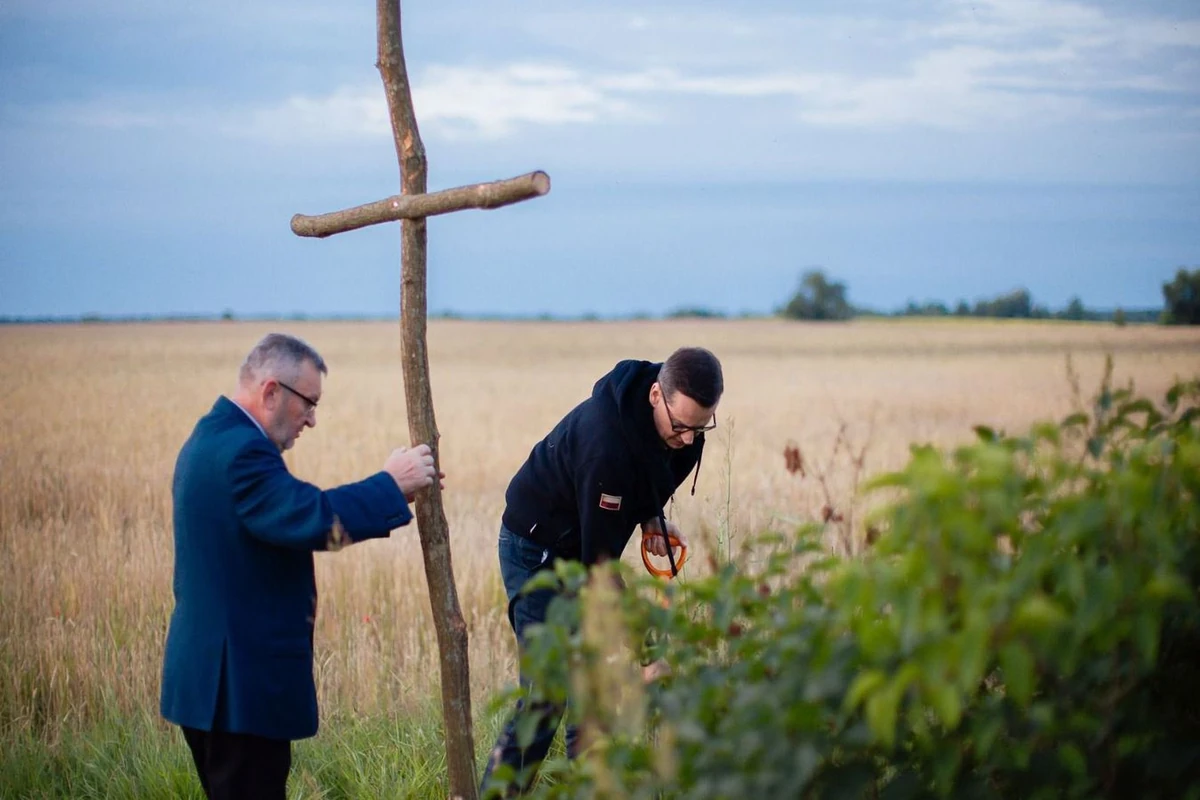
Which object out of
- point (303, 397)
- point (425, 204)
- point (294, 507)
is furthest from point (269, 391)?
point (425, 204)

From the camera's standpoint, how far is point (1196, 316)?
61562mm

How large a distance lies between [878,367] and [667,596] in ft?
121

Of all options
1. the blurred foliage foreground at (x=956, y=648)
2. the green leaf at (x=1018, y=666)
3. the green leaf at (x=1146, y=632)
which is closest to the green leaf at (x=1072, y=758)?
the blurred foliage foreground at (x=956, y=648)

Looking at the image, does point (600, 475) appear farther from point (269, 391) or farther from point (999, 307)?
point (999, 307)

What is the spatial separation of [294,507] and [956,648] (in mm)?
2237

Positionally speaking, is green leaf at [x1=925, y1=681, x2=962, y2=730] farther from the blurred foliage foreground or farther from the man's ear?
the man's ear

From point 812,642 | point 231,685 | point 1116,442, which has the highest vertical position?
point 1116,442

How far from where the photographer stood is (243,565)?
145 inches

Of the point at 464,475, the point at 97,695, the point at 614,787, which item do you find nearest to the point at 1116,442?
the point at 614,787

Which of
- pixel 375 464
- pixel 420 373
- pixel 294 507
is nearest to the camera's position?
pixel 294 507

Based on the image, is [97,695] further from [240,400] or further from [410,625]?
[240,400]

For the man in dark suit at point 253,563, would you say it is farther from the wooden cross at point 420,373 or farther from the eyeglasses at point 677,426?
the eyeglasses at point 677,426

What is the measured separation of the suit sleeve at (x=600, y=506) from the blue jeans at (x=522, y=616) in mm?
331

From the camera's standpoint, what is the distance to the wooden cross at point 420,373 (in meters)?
4.29
